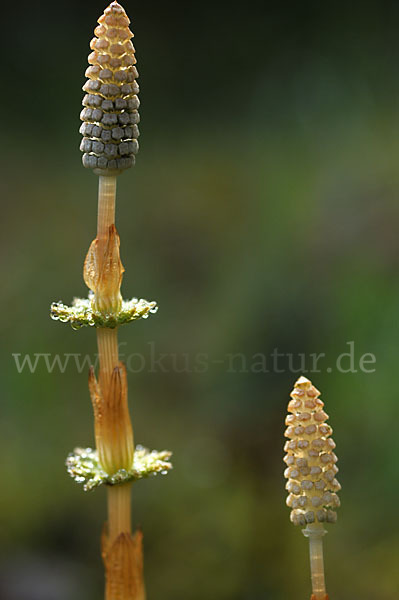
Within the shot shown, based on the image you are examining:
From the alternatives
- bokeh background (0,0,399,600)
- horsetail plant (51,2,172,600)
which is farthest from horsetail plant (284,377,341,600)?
bokeh background (0,0,399,600)

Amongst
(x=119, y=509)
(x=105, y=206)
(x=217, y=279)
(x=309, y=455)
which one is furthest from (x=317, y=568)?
(x=217, y=279)

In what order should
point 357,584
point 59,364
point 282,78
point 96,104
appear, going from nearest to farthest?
point 96,104 < point 357,584 < point 59,364 < point 282,78

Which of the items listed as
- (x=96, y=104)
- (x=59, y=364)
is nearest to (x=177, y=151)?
(x=59, y=364)

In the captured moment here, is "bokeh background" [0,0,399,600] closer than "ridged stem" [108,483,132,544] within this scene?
No

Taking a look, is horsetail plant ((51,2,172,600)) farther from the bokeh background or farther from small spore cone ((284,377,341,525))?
the bokeh background

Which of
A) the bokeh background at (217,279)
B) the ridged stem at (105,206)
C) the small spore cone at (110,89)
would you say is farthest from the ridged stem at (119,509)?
the bokeh background at (217,279)

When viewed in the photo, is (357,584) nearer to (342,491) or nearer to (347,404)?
(342,491)

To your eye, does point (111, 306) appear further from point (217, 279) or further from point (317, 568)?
point (217, 279)

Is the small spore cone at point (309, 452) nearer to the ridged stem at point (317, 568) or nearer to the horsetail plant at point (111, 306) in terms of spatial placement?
the ridged stem at point (317, 568)
